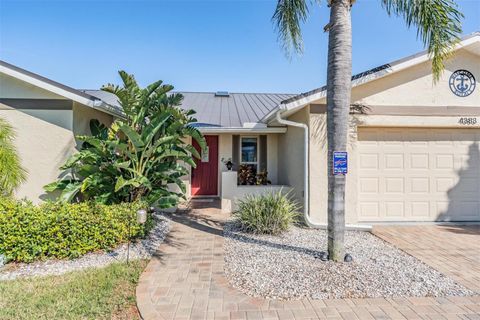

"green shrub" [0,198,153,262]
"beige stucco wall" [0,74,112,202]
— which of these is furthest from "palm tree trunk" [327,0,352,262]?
"beige stucco wall" [0,74,112,202]

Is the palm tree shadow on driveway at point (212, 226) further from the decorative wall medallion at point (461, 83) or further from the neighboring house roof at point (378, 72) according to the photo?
the decorative wall medallion at point (461, 83)

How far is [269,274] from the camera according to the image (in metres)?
4.29

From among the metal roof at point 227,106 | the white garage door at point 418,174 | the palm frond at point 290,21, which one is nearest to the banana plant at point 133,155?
the metal roof at point 227,106

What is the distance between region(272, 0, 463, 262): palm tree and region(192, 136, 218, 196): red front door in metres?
7.07

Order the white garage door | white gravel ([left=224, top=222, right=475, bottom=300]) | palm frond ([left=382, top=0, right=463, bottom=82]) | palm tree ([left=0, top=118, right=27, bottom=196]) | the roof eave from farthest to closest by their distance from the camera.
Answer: the roof eave → the white garage door → palm tree ([left=0, top=118, right=27, bottom=196]) → palm frond ([left=382, top=0, right=463, bottom=82]) → white gravel ([left=224, top=222, right=475, bottom=300])

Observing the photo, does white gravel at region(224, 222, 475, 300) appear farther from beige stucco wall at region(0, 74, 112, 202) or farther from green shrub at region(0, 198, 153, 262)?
beige stucco wall at region(0, 74, 112, 202)

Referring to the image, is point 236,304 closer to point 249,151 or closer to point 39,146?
point 39,146

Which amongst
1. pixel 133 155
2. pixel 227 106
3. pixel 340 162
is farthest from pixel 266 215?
pixel 227 106

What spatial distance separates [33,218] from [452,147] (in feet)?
35.0

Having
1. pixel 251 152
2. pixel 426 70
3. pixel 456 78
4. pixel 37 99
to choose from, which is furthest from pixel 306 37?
pixel 37 99

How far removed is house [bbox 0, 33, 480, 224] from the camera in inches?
279

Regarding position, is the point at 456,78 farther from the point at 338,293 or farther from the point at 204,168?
the point at 204,168

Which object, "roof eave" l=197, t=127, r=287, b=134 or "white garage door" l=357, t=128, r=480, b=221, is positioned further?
"roof eave" l=197, t=127, r=287, b=134

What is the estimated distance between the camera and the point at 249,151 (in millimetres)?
11305
